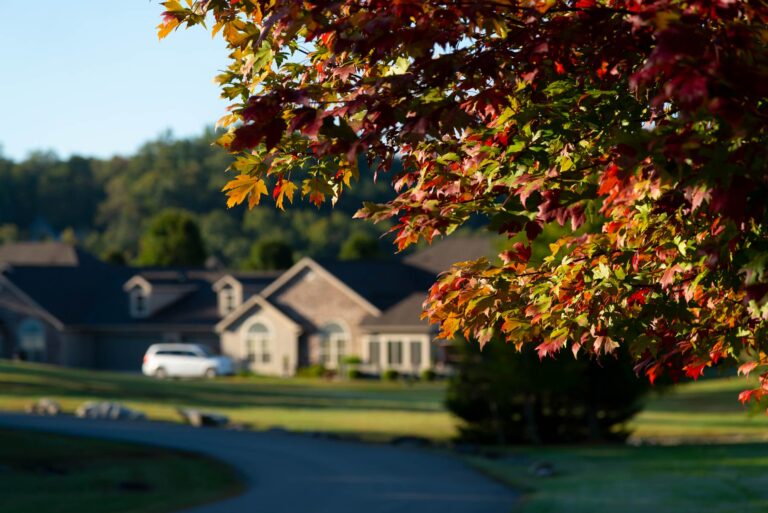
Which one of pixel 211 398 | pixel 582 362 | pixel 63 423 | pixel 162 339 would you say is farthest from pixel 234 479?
pixel 162 339

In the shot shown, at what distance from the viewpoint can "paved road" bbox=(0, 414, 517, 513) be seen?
57.9 feet

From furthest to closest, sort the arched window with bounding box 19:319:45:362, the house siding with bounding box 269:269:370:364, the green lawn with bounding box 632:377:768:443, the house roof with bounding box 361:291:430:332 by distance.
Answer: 1. the arched window with bounding box 19:319:45:362
2. the house siding with bounding box 269:269:370:364
3. the house roof with bounding box 361:291:430:332
4. the green lawn with bounding box 632:377:768:443

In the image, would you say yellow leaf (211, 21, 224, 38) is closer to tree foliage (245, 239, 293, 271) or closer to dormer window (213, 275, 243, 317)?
dormer window (213, 275, 243, 317)

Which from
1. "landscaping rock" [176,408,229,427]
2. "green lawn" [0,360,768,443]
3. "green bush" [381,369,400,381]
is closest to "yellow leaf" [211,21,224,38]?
"green lawn" [0,360,768,443]

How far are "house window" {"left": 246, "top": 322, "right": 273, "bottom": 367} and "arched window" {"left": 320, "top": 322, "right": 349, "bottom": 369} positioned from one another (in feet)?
9.79

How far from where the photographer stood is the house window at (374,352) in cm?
5834

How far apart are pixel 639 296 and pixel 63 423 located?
88.6 feet

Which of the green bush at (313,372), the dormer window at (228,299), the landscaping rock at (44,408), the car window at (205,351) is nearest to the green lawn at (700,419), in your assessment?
the green bush at (313,372)

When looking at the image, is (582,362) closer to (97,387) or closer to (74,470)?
(74,470)

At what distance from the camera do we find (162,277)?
67500mm

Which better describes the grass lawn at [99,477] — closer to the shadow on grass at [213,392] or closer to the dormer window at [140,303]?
the shadow on grass at [213,392]

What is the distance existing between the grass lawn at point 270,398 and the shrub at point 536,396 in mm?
2713

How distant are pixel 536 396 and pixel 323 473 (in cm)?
948

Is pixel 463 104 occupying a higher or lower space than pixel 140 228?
lower
